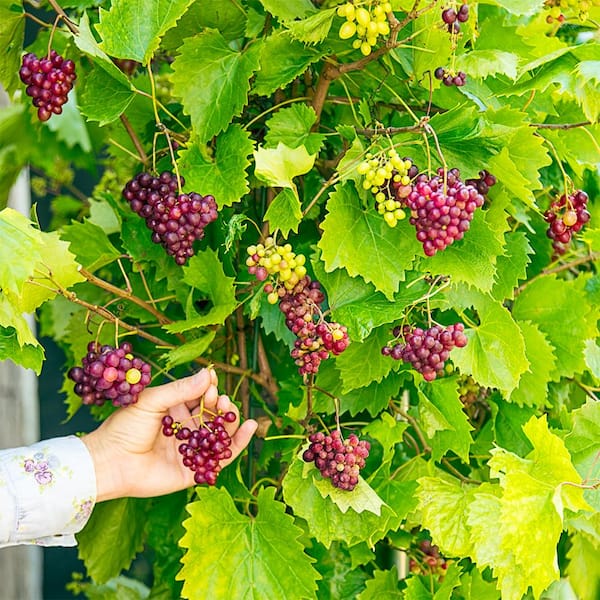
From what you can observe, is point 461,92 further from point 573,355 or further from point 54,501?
point 54,501

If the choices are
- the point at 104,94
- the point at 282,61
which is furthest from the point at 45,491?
the point at 282,61

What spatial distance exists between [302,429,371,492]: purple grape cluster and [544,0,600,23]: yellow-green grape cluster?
1.81 feet

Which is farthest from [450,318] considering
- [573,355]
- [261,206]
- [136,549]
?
[136,549]

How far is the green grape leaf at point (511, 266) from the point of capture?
3.46 ft

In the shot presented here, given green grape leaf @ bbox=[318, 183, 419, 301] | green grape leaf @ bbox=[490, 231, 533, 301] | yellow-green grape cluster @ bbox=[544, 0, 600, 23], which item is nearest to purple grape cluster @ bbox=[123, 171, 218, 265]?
green grape leaf @ bbox=[318, 183, 419, 301]

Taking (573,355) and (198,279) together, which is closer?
(198,279)

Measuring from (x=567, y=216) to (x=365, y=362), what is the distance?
0.95 feet

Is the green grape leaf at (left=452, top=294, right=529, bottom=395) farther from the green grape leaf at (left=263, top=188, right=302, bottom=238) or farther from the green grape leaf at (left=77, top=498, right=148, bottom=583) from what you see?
the green grape leaf at (left=77, top=498, right=148, bottom=583)

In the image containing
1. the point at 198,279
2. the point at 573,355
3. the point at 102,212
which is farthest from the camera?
the point at 102,212

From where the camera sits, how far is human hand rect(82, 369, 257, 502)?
1.03m

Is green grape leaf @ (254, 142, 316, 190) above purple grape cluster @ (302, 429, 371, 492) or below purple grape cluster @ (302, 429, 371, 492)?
above

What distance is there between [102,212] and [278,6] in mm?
474

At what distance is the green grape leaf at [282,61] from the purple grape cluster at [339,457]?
39 cm

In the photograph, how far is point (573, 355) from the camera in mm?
1133
